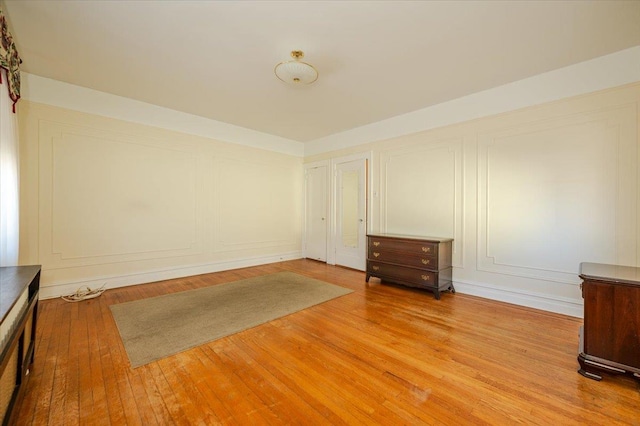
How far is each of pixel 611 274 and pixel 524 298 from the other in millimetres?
1337

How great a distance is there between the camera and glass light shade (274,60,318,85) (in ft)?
8.42

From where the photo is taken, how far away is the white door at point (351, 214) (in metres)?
4.97

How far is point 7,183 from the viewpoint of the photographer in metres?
2.41

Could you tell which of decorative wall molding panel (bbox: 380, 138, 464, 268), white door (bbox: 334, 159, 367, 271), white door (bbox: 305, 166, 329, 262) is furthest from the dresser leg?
white door (bbox: 305, 166, 329, 262)

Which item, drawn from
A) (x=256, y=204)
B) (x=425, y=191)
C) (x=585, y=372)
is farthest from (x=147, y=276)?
(x=585, y=372)

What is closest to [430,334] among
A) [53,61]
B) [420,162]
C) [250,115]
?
[420,162]

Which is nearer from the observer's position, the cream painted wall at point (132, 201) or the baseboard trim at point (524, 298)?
the baseboard trim at point (524, 298)

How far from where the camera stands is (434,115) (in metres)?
3.95

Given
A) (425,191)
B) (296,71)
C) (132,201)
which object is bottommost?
(132,201)

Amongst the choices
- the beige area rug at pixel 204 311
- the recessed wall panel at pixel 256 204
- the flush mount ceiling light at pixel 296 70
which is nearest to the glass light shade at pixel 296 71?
the flush mount ceiling light at pixel 296 70

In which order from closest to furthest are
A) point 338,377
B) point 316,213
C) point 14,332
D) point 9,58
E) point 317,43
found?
1. point 14,332
2. point 338,377
3. point 9,58
4. point 317,43
5. point 316,213

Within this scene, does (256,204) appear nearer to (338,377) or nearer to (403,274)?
(403,274)

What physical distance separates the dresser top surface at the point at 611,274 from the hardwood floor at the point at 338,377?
2.22ft

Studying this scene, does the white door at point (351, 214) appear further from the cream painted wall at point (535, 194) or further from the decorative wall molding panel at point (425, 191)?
the cream painted wall at point (535, 194)
